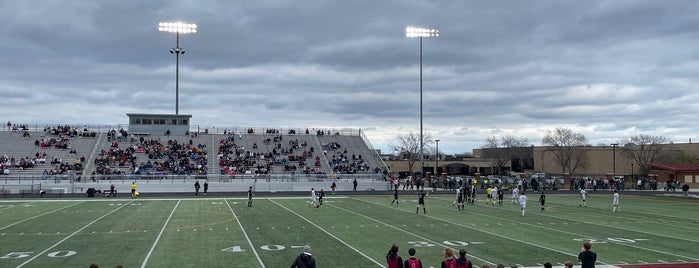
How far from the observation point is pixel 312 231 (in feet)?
81.2

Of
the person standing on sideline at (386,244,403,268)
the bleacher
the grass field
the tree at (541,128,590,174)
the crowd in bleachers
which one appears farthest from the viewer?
the tree at (541,128,590,174)

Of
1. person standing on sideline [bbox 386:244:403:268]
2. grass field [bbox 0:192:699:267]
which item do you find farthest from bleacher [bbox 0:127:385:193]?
person standing on sideline [bbox 386:244:403:268]

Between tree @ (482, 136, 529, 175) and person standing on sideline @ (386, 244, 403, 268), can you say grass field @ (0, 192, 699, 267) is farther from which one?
tree @ (482, 136, 529, 175)

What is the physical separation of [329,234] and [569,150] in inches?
3235

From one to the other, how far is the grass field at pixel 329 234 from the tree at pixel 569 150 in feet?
206

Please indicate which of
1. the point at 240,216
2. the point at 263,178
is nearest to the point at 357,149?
the point at 263,178

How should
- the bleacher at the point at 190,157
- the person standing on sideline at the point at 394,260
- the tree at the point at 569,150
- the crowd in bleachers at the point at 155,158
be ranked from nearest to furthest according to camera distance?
the person standing on sideline at the point at 394,260, the bleacher at the point at 190,157, the crowd in bleachers at the point at 155,158, the tree at the point at 569,150

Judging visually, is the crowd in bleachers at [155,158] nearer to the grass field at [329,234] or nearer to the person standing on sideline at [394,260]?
the grass field at [329,234]

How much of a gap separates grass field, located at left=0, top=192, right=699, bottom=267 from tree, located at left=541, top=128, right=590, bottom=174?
6265 centimetres

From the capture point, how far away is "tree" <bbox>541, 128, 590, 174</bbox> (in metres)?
98.3

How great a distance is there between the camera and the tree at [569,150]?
98300 mm

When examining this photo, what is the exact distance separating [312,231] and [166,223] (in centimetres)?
729

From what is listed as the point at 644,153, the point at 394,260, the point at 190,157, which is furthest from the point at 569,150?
the point at 394,260

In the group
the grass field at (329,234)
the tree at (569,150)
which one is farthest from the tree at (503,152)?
the grass field at (329,234)
